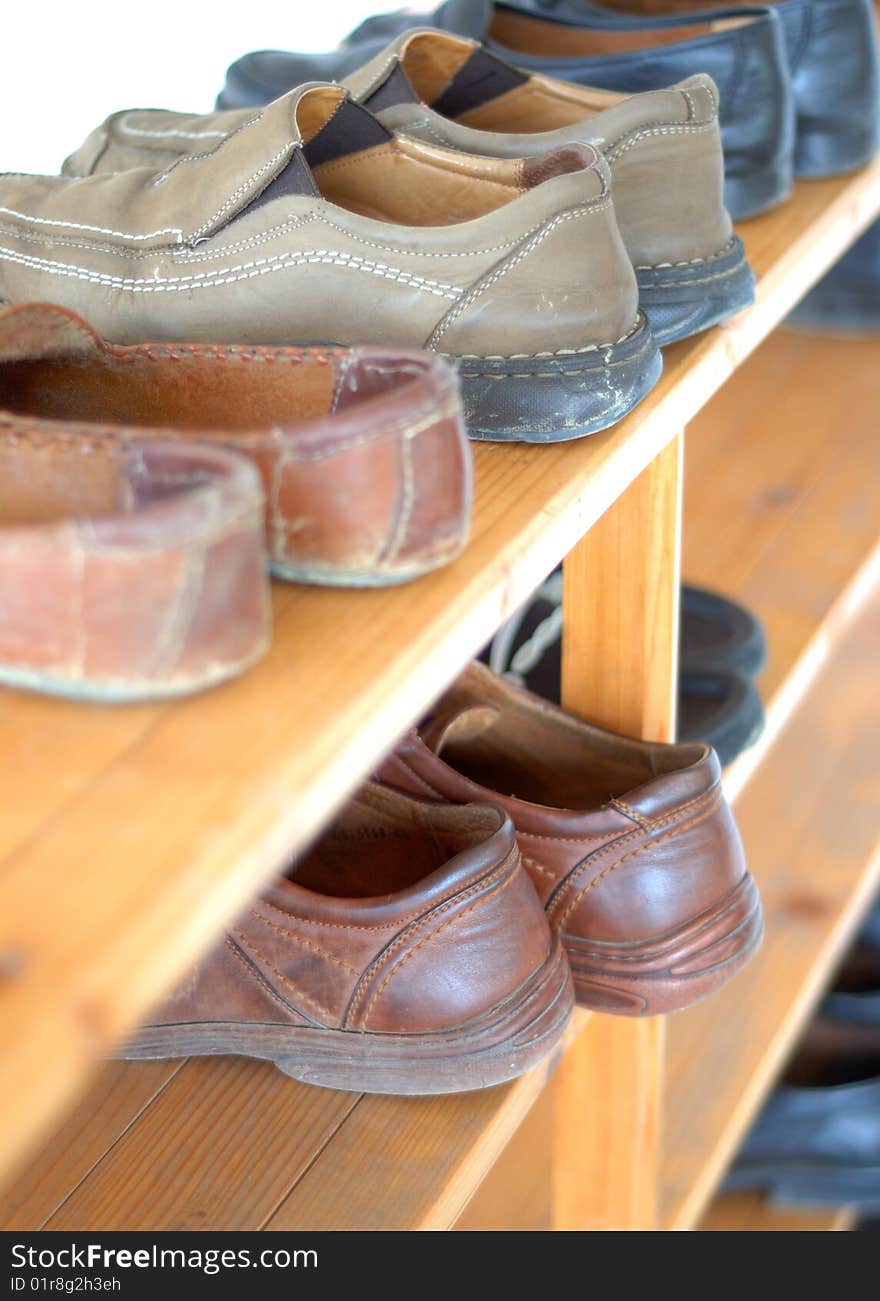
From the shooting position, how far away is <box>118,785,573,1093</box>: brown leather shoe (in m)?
0.63

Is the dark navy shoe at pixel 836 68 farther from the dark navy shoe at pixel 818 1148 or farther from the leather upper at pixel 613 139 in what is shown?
the dark navy shoe at pixel 818 1148

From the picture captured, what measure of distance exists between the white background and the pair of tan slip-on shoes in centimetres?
34

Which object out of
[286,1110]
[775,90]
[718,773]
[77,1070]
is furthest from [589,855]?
[775,90]

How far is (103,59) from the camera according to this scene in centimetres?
102

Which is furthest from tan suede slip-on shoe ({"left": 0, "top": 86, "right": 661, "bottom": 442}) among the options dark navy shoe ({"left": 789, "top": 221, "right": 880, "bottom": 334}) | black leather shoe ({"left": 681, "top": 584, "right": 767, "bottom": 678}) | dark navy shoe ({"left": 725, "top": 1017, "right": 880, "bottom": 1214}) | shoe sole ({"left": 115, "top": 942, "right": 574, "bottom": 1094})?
dark navy shoe ({"left": 725, "top": 1017, "right": 880, "bottom": 1214})

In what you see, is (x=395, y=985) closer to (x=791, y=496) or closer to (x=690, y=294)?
(x=690, y=294)

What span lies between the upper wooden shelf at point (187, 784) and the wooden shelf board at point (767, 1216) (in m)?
1.18

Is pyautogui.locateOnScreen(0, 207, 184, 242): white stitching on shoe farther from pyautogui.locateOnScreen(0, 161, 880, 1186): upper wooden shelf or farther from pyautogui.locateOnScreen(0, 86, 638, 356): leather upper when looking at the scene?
pyautogui.locateOnScreen(0, 161, 880, 1186): upper wooden shelf


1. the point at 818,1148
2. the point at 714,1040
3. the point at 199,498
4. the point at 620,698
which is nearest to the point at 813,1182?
the point at 818,1148

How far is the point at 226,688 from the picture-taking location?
43 cm

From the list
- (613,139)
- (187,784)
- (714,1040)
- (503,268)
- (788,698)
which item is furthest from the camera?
(714,1040)

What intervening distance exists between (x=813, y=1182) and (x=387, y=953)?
1046 millimetres

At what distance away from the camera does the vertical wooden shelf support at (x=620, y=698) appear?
2.51ft

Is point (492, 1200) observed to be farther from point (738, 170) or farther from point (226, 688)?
point (226, 688)
